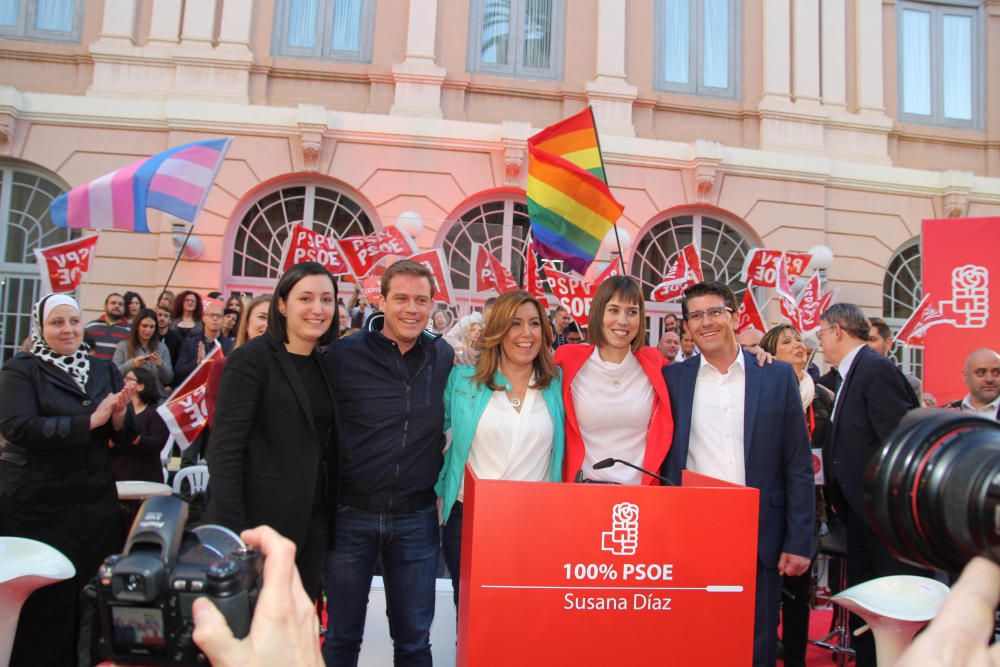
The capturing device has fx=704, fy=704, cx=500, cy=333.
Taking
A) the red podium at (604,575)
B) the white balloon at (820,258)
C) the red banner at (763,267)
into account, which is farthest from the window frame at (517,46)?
the red podium at (604,575)

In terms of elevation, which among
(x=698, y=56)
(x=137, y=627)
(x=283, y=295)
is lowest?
(x=137, y=627)

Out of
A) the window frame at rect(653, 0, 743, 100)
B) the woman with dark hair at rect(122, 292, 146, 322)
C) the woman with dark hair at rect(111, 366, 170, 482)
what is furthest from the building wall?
the woman with dark hair at rect(111, 366, 170, 482)

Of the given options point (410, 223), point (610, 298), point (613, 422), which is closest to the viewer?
point (613, 422)

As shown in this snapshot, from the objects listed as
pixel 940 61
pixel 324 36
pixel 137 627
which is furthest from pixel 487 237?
pixel 137 627

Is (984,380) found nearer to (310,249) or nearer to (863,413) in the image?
(863,413)

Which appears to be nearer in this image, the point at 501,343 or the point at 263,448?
the point at 263,448

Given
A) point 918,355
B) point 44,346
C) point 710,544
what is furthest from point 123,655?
point 918,355

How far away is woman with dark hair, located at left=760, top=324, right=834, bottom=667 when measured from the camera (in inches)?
148

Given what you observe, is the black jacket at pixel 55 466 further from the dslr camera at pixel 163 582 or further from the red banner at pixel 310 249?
the red banner at pixel 310 249

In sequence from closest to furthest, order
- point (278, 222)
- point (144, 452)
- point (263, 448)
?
1. point (263, 448)
2. point (144, 452)
3. point (278, 222)

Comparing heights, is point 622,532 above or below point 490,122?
below

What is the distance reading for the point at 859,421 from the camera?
371 cm

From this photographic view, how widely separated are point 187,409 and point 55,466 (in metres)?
1.17

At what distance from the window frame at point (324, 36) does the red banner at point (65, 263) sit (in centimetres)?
547
